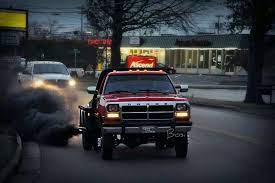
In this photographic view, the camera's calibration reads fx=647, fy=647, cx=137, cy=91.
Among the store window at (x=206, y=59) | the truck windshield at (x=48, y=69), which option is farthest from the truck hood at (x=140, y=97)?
the store window at (x=206, y=59)

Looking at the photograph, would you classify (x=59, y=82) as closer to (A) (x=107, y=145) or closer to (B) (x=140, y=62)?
(B) (x=140, y=62)

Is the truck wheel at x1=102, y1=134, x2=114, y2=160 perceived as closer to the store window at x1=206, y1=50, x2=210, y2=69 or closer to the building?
the building

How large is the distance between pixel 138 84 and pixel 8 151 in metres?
3.10

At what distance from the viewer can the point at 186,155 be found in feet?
43.4

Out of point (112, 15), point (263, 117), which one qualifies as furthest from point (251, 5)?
point (112, 15)

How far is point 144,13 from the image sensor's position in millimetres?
41531

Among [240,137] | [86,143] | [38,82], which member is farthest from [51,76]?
[86,143]

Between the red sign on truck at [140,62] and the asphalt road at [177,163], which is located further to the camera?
the red sign on truck at [140,62]

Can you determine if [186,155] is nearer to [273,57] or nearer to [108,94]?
[108,94]

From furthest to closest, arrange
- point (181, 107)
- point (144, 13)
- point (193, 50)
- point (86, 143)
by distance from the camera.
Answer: point (193, 50) < point (144, 13) < point (86, 143) < point (181, 107)

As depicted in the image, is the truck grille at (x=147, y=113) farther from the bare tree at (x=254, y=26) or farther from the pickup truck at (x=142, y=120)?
the bare tree at (x=254, y=26)

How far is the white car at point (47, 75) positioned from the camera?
30656mm

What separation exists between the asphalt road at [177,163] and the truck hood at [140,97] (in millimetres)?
1191

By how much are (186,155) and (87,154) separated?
2.11 m
